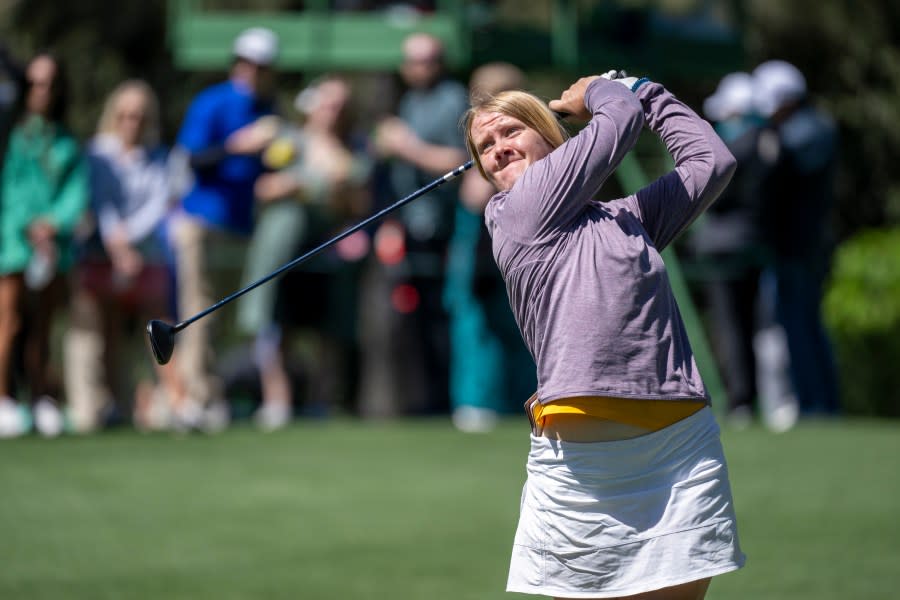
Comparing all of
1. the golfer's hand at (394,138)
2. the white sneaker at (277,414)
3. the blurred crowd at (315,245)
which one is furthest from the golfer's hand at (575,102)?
the white sneaker at (277,414)

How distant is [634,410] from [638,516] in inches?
9.6

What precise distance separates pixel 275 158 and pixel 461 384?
1.90 metres

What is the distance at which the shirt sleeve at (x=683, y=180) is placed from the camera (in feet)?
12.9

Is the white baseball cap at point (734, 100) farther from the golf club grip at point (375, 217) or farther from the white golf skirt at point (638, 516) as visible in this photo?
the white golf skirt at point (638, 516)

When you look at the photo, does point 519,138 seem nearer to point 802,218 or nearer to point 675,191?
point 675,191

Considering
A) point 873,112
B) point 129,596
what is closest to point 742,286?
point 129,596

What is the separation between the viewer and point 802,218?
10.5m

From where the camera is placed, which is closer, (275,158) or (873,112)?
(275,158)

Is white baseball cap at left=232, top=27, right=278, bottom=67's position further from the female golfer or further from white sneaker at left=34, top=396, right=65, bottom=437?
the female golfer

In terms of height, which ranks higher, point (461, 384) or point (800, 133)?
point (800, 133)

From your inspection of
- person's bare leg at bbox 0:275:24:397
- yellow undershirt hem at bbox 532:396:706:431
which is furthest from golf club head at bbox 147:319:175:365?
person's bare leg at bbox 0:275:24:397

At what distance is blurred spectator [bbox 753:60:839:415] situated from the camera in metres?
10.3

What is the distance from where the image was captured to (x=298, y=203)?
10305 millimetres

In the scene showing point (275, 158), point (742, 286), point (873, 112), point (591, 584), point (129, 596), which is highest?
point (873, 112)
